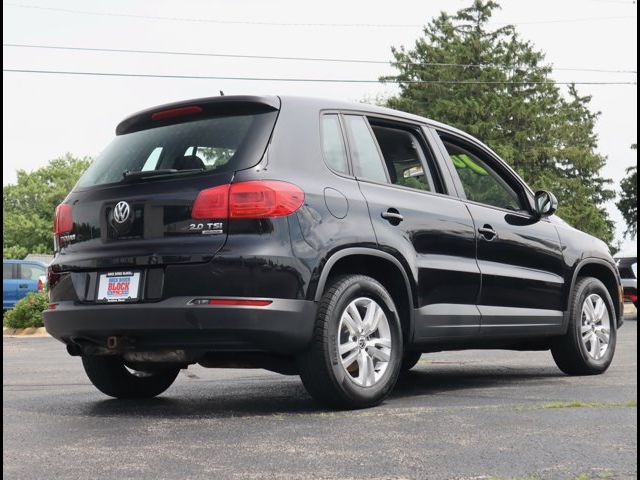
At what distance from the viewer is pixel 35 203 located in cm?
9006

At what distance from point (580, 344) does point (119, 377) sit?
3551mm

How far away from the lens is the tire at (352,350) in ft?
18.3

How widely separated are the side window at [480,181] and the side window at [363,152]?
0.90 metres

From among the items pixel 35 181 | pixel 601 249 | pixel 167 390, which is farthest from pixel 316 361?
pixel 35 181

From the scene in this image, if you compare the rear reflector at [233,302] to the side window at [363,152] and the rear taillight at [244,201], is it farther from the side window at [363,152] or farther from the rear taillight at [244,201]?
the side window at [363,152]

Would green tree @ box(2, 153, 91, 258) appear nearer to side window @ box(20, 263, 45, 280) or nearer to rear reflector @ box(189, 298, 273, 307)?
side window @ box(20, 263, 45, 280)

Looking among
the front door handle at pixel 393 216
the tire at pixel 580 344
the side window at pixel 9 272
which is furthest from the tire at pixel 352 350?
the side window at pixel 9 272

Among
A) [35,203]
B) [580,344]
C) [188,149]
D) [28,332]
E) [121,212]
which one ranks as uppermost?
[35,203]

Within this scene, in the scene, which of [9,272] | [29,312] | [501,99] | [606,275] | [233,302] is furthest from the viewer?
[501,99]

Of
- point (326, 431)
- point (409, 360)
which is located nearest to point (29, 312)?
point (409, 360)

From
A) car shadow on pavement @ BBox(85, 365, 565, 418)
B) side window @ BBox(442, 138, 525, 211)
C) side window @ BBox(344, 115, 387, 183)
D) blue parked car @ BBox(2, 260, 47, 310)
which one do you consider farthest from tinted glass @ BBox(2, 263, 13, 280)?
side window @ BBox(344, 115, 387, 183)

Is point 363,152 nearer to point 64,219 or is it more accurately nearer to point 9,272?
point 64,219

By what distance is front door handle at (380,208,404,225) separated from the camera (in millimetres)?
6016

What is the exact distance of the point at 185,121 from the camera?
6023mm
